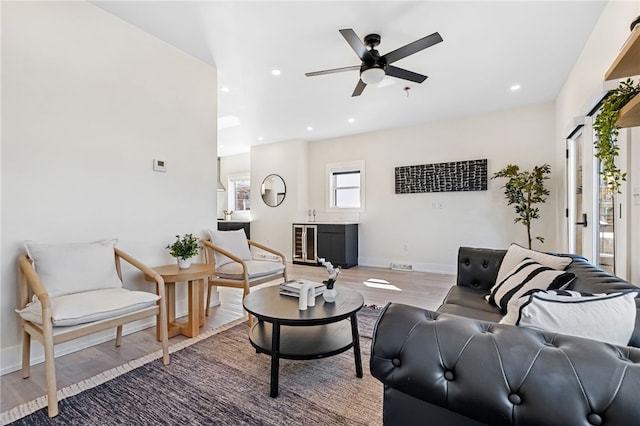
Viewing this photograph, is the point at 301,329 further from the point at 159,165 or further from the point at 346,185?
the point at 346,185

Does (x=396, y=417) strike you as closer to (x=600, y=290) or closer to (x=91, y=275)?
(x=600, y=290)

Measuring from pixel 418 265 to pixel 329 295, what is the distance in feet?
12.3

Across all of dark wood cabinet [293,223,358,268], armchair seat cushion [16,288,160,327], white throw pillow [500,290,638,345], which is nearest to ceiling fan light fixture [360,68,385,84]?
white throw pillow [500,290,638,345]

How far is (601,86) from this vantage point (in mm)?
2365

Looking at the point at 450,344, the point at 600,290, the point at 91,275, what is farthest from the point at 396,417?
the point at 91,275

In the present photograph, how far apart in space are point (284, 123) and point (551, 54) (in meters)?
3.72

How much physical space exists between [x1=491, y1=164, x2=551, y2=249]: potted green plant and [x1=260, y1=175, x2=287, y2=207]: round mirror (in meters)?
4.09

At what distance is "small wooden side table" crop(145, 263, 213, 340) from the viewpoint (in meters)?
2.48

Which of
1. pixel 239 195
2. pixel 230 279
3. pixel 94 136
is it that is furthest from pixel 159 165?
pixel 239 195

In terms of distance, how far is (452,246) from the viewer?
16.7ft

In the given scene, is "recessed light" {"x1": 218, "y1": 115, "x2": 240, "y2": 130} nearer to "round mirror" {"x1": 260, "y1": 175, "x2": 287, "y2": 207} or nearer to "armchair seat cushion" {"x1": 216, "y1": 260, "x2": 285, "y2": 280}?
"round mirror" {"x1": 260, "y1": 175, "x2": 287, "y2": 207}

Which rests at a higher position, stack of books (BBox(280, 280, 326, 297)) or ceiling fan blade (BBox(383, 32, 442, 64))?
ceiling fan blade (BBox(383, 32, 442, 64))

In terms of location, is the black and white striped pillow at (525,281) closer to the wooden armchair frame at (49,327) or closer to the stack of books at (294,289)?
the stack of books at (294,289)

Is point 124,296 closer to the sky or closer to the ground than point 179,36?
closer to the ground
